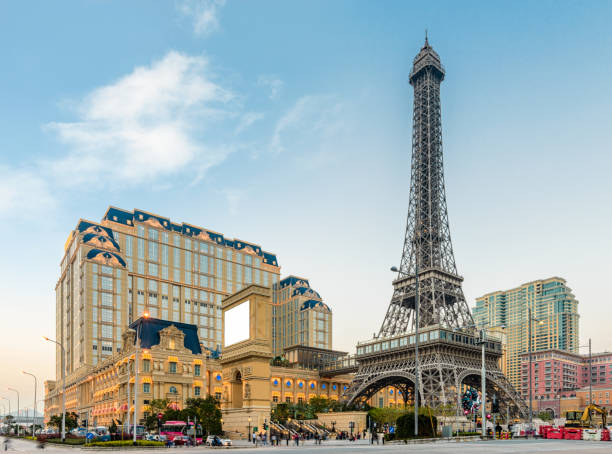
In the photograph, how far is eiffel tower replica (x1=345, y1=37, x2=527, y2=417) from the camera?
93.9 metres

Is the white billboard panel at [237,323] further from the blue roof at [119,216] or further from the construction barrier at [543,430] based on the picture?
the blue roof at [119,216]

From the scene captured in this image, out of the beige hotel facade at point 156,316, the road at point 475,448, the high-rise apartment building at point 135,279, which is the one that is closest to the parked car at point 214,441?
the road at point 475,448

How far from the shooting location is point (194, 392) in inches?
3952

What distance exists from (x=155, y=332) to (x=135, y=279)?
2754 inches

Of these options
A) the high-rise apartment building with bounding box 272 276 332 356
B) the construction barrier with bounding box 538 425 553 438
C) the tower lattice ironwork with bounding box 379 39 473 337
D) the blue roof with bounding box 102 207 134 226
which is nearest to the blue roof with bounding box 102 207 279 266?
the blue roof with bounding box 102 207 134 226

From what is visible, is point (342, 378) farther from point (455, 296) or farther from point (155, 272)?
point (155, 272)

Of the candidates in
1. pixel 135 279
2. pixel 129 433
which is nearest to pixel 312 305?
pixel 135 279

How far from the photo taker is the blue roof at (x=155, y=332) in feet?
324

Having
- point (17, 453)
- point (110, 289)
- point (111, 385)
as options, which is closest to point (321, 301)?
point (110, 289)

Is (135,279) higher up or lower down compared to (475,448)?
higher up

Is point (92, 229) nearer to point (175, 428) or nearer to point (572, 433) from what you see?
point (175, 428)

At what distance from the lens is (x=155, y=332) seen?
10131 cm

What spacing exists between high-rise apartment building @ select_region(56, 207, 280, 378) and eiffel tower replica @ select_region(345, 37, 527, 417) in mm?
68027

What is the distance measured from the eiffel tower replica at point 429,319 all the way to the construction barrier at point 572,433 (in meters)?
29.0
